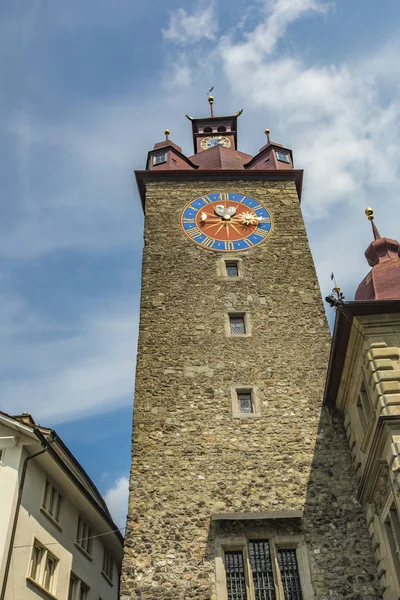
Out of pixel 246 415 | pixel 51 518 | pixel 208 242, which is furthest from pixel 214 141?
pixel 51 518

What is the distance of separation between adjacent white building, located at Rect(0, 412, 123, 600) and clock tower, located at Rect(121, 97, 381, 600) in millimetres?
1956

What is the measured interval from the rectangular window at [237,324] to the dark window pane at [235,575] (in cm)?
568

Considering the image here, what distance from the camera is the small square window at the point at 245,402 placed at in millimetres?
14571

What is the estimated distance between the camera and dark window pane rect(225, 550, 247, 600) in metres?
11.8

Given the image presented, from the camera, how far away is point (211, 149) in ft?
80.7

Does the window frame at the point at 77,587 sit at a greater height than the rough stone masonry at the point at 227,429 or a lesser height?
lesser

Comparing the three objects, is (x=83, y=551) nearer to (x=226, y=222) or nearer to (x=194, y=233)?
(x=194, y=233)

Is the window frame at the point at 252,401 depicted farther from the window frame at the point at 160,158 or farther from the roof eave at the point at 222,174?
the window frame at the point at 160,158

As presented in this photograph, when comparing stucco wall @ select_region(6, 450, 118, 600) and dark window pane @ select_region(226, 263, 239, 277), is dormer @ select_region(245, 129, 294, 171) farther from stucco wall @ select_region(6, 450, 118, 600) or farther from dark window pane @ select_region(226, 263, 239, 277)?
stucco wall @ select_region(6, 450, 118, 600)

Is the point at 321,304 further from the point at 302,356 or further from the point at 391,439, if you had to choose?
the point at 391,439

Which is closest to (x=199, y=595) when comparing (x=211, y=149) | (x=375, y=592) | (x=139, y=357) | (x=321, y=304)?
(x=375, y=592)

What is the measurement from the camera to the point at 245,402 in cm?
1475

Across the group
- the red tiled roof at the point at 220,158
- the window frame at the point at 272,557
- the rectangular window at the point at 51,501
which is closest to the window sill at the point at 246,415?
the window frame at the point at 272,557

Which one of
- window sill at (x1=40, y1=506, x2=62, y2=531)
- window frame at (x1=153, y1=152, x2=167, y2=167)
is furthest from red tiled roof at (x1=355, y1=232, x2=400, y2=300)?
window frame at (x1=153, y1=152, x2=167, y2=167)
